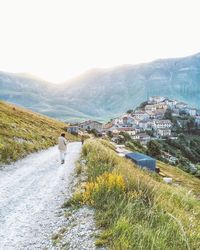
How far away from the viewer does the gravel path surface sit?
1023 centimetres

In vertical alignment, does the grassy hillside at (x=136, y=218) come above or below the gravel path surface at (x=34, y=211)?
above

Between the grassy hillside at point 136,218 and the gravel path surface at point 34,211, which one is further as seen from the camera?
the gravel path surface at point 34,211

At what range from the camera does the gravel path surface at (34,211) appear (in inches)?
403

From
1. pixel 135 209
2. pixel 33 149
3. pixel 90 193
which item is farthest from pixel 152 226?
pixel 33 149

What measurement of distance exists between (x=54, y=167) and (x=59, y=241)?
58.5 ft

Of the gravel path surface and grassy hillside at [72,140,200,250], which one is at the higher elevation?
grassy hillside at [72,140,200,250]

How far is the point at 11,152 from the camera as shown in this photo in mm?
30688

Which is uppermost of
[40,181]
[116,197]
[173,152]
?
[116,197]

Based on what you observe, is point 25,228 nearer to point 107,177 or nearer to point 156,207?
point 107,177

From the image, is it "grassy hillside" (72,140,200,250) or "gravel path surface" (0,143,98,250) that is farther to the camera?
"gravel path surface" (0,143,98,250)

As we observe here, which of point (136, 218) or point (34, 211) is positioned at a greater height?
point (136, 218)

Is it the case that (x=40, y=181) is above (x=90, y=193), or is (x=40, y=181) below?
below

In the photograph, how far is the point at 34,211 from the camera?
13602 millimetres

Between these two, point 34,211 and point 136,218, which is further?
point 34,211
